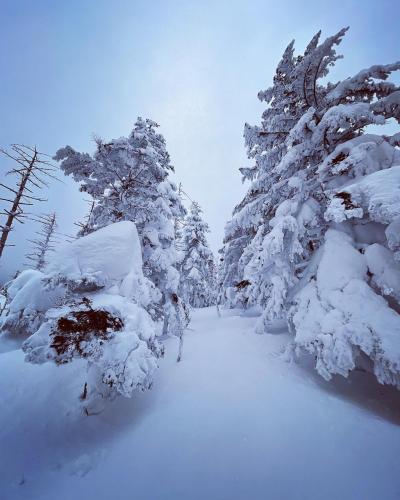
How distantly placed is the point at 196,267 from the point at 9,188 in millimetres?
15391

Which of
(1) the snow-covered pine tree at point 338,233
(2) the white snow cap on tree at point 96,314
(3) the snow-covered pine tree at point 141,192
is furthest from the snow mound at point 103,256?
(1) the snow-covered pine tree at point 338,233

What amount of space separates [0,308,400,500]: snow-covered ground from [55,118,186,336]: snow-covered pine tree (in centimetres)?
399

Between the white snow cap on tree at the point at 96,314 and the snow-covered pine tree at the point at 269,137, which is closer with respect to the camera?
the white snow cap on tree at the point at 96,314

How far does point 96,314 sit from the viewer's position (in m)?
4.58

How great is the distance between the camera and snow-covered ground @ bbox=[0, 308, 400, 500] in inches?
141

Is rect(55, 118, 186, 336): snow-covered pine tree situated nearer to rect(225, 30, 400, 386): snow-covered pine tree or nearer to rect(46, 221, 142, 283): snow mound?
rect(46, 221, 142, 283): snow mound

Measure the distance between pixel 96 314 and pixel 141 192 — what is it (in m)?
6.24

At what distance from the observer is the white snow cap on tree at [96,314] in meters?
4.26

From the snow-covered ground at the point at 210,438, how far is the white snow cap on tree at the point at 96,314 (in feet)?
3.23

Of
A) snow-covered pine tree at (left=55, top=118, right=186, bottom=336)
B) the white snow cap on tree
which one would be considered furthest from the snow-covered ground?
snow-covered pine tree at (left=55, top=118, right=186, bottom=336)

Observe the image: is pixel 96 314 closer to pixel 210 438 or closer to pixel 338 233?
pixel 210 438

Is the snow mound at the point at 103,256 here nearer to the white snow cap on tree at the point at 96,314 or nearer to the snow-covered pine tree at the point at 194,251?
the white snow cap on tree at the point at 96,314

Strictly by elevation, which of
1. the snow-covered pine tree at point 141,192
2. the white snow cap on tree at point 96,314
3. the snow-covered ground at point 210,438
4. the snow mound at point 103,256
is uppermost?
the snow-covered pine tree at point 141,192

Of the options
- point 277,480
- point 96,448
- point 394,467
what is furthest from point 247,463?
point 96,448
